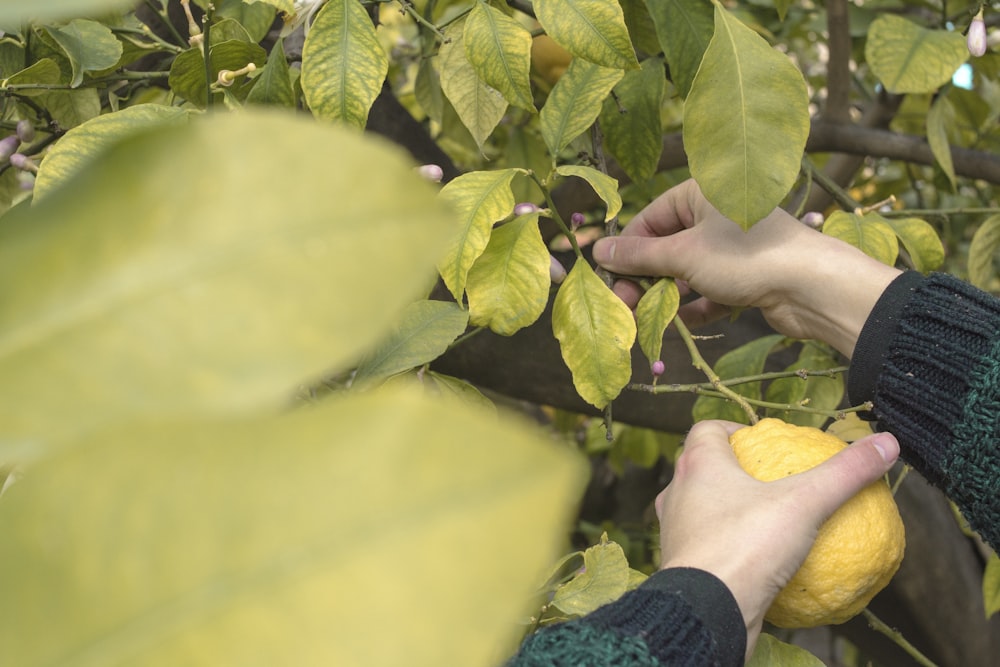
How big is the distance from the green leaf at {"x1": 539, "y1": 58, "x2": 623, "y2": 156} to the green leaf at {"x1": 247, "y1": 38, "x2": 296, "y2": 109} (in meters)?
0.20

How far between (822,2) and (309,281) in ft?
5.15

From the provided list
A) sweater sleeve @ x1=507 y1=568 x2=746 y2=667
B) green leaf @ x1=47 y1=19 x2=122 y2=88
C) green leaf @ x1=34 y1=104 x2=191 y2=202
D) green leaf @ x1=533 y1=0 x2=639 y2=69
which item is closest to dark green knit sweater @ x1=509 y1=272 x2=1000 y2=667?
sweater sleeve @ x1=507 y1=568 x2=746 y2=667

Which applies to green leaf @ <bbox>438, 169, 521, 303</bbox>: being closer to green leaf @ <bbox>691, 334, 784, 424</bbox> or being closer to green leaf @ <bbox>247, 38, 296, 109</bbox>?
green leaf @ <bbox>247, 38, 296, 109</bbox>

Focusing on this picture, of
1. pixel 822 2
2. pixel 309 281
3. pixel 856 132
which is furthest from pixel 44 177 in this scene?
pixel 822 2

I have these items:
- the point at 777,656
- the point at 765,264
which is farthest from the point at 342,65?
the point at 777,656

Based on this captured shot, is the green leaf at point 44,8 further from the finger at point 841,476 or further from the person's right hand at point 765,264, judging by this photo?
the person's right hand at point 765,264

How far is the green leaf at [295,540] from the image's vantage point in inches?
4.7

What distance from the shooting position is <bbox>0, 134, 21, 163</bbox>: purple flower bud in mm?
818

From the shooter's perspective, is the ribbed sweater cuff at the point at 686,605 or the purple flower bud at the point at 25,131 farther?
the purple flower bud at the point at 25,131

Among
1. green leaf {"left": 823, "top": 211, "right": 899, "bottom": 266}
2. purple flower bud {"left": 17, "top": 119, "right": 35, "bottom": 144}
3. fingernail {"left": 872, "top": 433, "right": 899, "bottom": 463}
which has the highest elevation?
purple flower bud {"left": 17, "top": 119, "right": 35, "bottom": 144}

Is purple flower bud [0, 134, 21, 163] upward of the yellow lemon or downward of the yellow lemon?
upward

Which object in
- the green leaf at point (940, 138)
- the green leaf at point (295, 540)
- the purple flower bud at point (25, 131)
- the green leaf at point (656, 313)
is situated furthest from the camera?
the green leaf at point (940, 138)

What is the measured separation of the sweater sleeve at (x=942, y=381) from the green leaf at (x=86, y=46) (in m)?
0.68

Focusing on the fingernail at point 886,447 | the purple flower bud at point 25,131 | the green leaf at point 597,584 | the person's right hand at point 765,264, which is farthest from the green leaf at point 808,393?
the purple flower bud at point 25,131
